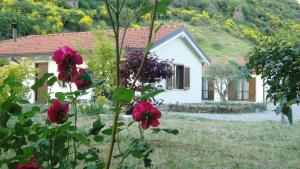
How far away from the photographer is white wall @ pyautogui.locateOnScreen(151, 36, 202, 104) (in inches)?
839

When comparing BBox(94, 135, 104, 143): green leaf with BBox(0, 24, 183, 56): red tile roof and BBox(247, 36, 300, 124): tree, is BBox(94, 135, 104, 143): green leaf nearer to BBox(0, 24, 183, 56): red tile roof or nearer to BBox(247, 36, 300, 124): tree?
BBox(247, 36, 300, 124): tree

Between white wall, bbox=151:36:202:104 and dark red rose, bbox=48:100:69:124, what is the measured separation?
60.3 ft

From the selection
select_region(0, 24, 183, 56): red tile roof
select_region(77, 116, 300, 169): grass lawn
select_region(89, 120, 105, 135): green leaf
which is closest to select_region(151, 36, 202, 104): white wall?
select_region(0, 24, 183, 56): red tile roof

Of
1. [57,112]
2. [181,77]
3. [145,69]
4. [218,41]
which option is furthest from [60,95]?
[218,41]

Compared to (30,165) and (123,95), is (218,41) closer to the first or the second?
(30,165)

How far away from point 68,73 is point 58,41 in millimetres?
20945

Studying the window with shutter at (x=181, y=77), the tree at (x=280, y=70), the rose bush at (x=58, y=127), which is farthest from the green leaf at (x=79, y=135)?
the window with shutter at (x=181, y=77)

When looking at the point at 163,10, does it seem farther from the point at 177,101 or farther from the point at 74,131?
the point at 177,101

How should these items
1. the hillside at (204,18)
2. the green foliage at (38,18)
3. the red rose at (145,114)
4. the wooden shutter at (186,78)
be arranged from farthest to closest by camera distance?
the hillside at (204,18) → the green foliage at (38,18) → the wooden shutter at (186,78) → the red rose at (145,114)

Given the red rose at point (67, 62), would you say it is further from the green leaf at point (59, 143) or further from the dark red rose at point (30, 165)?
the dark red rose at point (30, 165)

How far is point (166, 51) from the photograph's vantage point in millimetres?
21562

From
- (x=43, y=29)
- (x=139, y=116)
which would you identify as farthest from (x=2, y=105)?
(x=43, y=29)

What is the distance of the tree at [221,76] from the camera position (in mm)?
23953

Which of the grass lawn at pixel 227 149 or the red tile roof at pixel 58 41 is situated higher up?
the red tile roof at pixel 58 41
